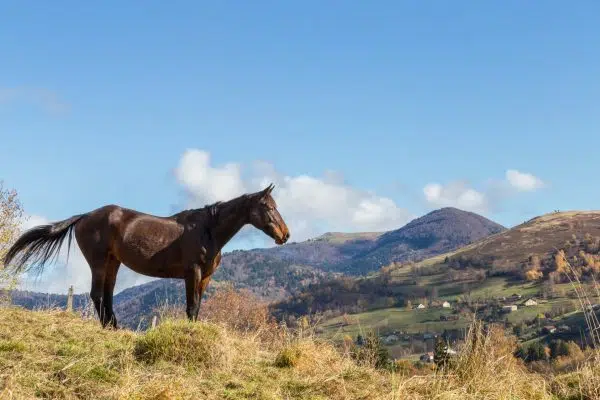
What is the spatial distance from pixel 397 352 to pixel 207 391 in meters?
172

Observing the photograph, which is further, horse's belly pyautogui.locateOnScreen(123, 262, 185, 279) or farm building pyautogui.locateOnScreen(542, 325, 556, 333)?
farm building pyautogui.locateOnScreen(542, 325, 556, 333)

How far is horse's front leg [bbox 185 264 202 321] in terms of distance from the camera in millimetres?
11008

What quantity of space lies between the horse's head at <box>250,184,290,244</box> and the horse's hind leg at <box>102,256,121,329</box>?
2.82 meters

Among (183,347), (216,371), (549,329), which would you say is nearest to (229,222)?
(183,347)

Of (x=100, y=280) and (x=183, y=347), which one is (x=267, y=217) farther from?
(x=183, y=347)

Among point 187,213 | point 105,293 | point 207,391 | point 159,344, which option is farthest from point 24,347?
point 187,213

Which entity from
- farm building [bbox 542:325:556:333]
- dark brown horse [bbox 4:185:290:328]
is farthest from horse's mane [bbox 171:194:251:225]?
farm building [bbox 542:325:556:333]

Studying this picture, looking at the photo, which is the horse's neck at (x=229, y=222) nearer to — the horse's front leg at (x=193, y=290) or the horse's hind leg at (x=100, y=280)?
the horse's front leg at (x=193, y=290)

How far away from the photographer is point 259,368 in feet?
29.1

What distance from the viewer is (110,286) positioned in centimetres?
1180

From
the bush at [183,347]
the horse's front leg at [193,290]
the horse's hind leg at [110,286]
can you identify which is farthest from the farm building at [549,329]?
the bush at [183,347]

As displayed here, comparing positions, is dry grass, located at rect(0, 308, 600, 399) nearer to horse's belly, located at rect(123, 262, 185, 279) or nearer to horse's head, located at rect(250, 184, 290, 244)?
horse's belly, located at rect(123, 262, 185, 279)

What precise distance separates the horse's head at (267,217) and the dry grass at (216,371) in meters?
2.38

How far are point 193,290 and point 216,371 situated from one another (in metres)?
2.95
